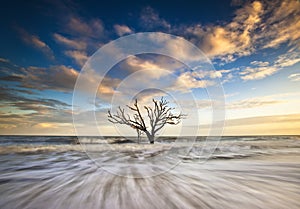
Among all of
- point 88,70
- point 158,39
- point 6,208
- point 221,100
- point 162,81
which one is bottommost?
point 6,208

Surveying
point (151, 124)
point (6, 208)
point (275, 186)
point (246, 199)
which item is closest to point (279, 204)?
point (246, 199)

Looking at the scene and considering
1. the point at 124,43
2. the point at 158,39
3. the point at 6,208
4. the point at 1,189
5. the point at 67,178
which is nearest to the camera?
the point at 6,208

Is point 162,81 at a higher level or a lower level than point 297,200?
higher

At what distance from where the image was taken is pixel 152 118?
12.6 meters

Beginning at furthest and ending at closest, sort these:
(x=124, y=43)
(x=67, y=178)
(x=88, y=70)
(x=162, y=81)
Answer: (x=162, y=81)
(x=124, y=43)
(x=88, y=70)
(x=67, y=178)

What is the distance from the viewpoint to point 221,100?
13.7 feet

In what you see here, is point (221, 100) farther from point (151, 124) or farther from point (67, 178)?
point (151, 124)

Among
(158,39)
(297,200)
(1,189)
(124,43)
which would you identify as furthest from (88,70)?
(297,200)

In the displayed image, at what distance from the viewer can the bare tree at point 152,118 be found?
40.1 feet

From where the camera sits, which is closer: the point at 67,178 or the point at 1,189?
the point at 1,189

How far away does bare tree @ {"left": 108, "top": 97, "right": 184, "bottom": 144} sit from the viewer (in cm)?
1221

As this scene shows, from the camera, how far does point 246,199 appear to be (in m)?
1.60

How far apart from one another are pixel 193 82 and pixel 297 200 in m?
3.97

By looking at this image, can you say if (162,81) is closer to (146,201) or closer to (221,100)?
(221,100)
